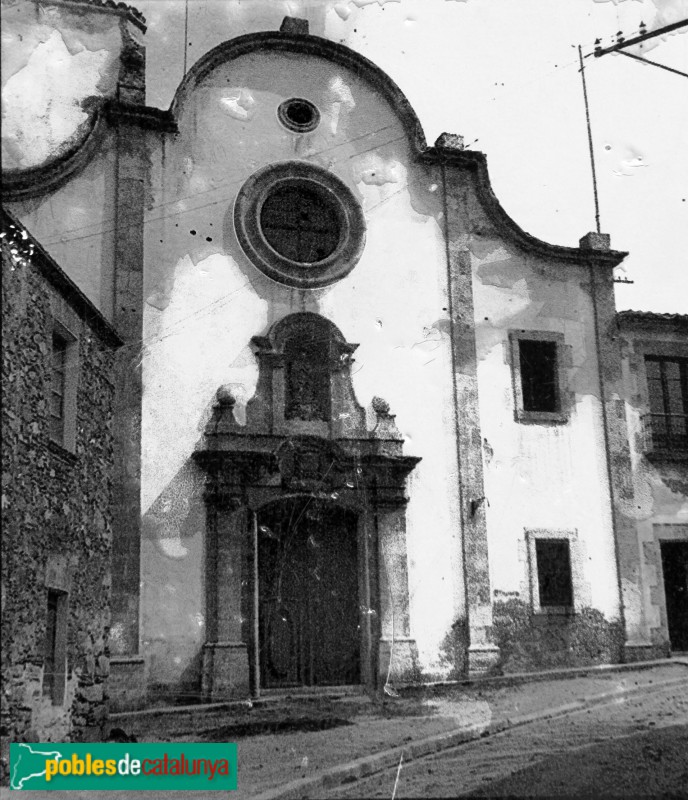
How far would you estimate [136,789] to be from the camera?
22.5 ft

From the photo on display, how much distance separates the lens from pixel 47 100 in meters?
12.8

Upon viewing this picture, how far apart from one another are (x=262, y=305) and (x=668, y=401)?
574cm

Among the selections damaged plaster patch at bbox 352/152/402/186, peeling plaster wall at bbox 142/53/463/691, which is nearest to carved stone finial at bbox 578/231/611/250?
peeling plaster wall at bbox 142/53/463/691

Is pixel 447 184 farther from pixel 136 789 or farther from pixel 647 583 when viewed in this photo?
pixel 136 789

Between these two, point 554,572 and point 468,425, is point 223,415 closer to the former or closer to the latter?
point 468,425

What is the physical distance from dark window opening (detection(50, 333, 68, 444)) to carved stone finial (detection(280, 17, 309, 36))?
6426 millimetres

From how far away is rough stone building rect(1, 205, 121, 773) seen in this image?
7383 millimetres

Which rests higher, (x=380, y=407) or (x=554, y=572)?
(x=380, y=407)

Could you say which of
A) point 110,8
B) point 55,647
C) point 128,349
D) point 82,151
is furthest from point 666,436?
point 110,8

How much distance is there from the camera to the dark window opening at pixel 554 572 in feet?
43.3

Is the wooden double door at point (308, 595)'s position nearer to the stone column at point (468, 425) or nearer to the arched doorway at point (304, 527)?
the arched doorway at point (304, 527)

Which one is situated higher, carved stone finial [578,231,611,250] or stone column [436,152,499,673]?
carved stone finial [578,231,611,250]

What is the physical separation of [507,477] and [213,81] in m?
6.83

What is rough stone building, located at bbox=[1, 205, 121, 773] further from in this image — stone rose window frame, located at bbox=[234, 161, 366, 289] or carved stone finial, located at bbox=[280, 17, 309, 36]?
carved stone finial, located at bbox=[280, 17, 309, 36]
